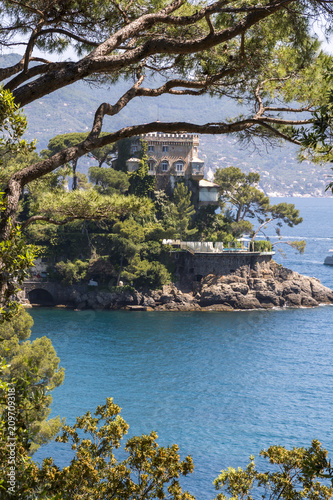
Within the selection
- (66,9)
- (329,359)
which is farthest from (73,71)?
(329,359)

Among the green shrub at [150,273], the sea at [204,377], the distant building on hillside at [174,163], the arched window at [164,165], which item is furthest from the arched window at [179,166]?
the sea at [204,377]

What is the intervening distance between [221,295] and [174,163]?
12555 millimetres

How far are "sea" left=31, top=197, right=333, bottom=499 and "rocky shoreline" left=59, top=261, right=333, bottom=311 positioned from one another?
92 centimetres

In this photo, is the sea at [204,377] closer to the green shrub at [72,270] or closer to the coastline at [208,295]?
the coastline at [208,295]

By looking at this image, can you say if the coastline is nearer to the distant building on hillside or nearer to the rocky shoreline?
the rocky shoreline

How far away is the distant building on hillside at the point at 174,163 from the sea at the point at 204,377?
37.2ft

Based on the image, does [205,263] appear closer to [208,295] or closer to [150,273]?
[208,295]

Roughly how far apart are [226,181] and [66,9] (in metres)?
46.5

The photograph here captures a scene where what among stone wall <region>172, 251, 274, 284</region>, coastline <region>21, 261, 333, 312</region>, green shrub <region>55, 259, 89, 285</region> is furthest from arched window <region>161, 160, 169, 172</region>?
green shrub <region>55, 259, 89, 285</region>

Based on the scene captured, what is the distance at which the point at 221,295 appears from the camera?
45219mm

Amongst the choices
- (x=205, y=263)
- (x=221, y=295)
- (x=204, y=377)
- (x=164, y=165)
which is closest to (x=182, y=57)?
(x=204, y=377)

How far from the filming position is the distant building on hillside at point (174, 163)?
1877 inches

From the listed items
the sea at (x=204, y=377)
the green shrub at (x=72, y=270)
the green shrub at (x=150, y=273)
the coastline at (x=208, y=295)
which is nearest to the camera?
the sea at (x=204, y=377)

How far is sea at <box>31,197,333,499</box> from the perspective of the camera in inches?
894
